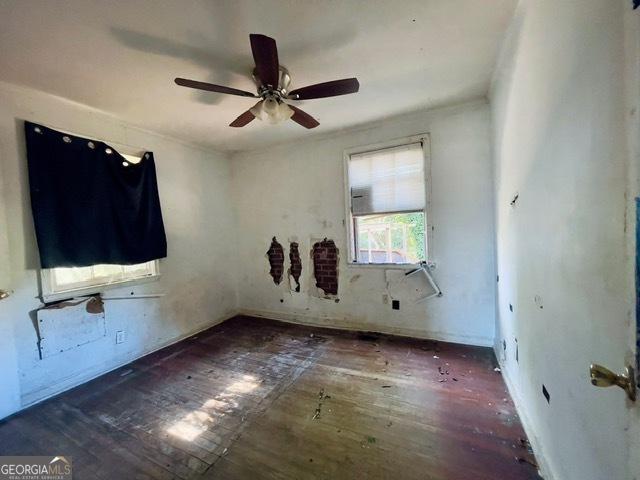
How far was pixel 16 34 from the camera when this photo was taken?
1564 mm

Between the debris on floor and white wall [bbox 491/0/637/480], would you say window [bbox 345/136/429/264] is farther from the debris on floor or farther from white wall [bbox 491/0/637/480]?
the debris on floor

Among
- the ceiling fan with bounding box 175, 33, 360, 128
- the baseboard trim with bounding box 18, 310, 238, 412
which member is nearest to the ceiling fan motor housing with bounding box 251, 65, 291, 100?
the ceiling fan with bounding box 175, 33, 360, 128

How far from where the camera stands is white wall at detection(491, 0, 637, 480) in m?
0.73

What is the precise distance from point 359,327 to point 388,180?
1.95m

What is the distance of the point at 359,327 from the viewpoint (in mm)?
3404

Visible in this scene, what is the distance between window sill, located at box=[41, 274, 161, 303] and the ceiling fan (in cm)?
220

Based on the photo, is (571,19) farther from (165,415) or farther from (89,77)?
(165,415)

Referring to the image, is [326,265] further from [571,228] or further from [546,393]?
[571,228]

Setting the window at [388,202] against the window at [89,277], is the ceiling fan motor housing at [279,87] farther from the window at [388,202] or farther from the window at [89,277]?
the window at [89,277]

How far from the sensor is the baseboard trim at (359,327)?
287cm

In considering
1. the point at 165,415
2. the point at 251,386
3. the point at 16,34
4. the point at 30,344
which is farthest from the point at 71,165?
the point at 251,386

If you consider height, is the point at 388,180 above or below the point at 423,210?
above

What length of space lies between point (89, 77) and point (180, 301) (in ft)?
8.24

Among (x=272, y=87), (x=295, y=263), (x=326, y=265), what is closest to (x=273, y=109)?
(x=272, y=87)
